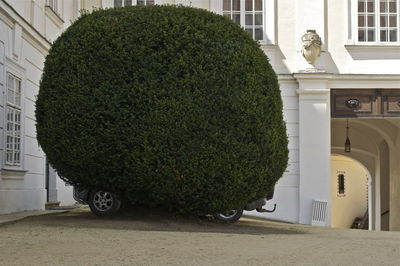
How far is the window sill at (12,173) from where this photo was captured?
15.0 m

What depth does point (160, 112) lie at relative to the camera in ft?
39.7

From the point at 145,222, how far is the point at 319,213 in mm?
8125

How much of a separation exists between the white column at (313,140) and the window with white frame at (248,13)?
1735mm

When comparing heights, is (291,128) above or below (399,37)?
below

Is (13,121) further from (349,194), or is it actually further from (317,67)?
(349,194)

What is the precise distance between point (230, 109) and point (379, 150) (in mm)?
15905

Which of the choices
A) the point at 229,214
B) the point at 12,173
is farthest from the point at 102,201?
the point at 12,173

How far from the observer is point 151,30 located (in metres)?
12.7

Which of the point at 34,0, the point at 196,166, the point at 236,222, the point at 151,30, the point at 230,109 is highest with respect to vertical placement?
the point at 34,0

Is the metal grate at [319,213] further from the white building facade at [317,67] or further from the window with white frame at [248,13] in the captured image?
the window with white frame at [248,13]

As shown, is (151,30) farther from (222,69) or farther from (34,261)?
(34,261)

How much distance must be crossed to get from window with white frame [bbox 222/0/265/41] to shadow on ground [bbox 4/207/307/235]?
784 cm

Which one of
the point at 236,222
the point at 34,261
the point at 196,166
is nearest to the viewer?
the point at 34,261

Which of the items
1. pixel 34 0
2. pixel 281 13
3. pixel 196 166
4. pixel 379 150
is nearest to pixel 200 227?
pixel 196 166
